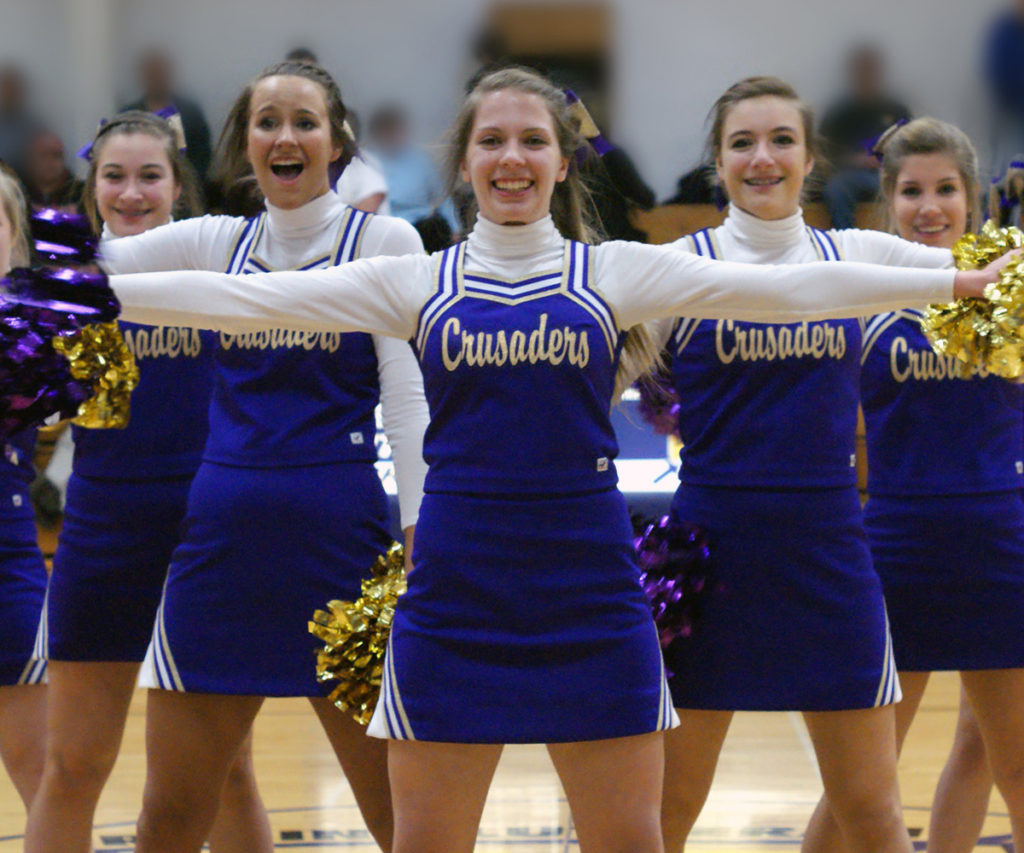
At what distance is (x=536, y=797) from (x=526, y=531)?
7.06ft

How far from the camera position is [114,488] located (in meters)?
2.68

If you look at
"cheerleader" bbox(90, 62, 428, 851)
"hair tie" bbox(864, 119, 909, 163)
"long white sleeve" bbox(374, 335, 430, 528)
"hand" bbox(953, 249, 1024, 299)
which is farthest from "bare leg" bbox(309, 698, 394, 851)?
"hair tie" bbox(864, 119, 909, 163)

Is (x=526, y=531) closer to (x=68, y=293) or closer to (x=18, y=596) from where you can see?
(x=68, y=293)

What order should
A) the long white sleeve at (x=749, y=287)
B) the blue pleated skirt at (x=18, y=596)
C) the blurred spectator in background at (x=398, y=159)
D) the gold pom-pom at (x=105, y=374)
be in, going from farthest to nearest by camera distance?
1. the blurred spectator in background at (x=398, y=159)
2. the blue pleated skirt at (x=18, y=596)
3. the gold pom-pom at (x=105, y=374)
4. the long white sleeve at (x=749, y=287)

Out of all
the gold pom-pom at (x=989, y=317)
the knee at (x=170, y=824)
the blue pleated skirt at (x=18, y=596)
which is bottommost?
the knee at (x=170, y=824)

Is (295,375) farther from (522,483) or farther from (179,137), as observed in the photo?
(179,137)

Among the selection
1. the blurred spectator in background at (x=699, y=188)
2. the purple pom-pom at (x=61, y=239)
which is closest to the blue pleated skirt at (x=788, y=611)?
the blurred spectator in background at (x=699, y=188)

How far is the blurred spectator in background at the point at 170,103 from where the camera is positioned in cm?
537

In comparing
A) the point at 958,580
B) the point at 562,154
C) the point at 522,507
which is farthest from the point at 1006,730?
the point at 562,154

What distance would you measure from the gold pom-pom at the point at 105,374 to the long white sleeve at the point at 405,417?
41 cm

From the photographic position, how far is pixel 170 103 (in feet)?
18.8

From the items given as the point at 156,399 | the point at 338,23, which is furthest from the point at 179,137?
the point at 338,23

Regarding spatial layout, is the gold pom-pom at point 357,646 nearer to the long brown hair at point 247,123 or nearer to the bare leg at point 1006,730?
the long brown hair at point 247,123

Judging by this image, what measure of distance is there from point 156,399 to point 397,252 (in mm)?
543
